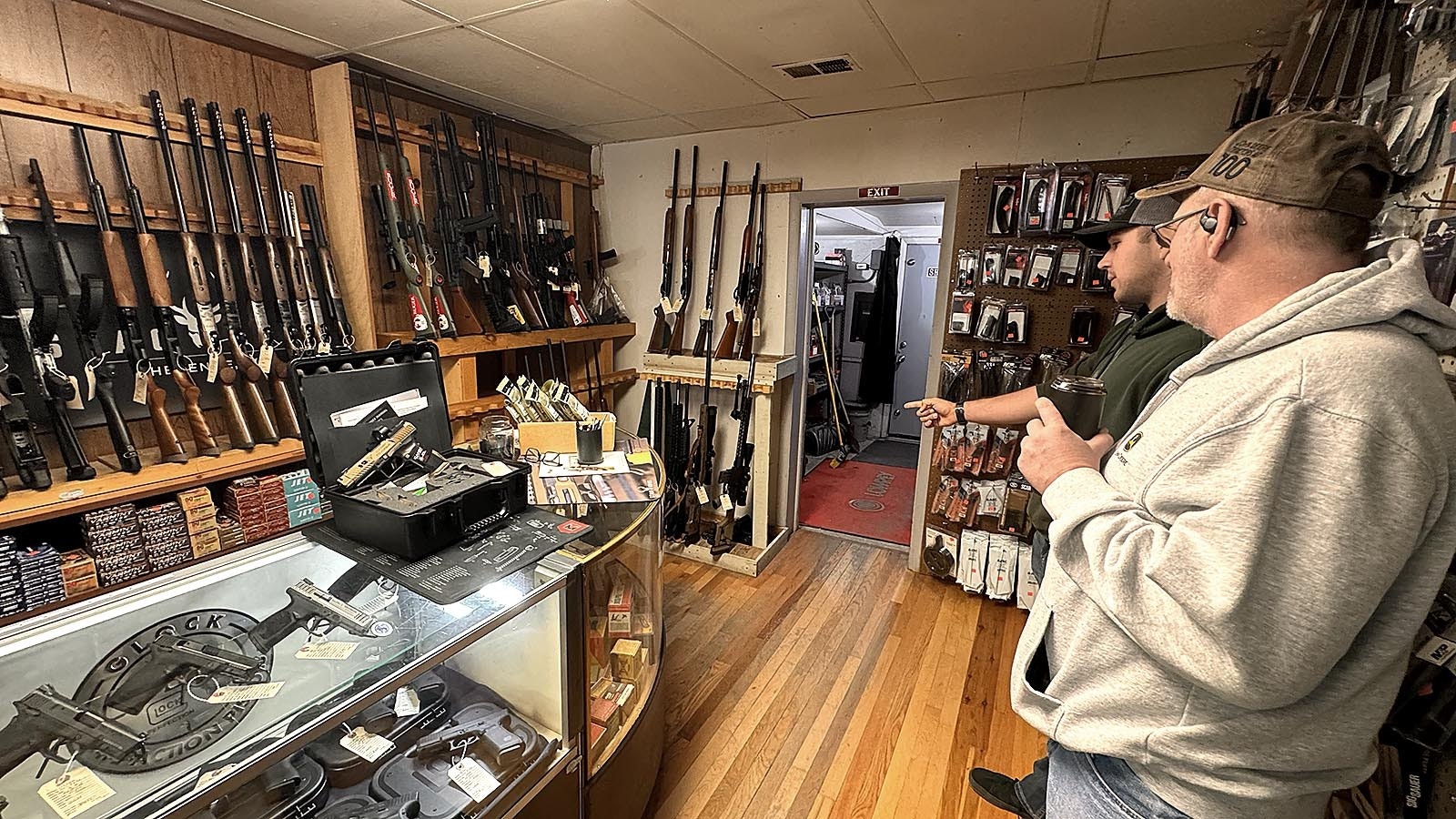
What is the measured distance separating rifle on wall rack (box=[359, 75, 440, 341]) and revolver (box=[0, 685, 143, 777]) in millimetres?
1975

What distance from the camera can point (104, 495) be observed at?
71.7 inches

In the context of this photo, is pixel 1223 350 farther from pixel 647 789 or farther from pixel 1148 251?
pixel 647 789

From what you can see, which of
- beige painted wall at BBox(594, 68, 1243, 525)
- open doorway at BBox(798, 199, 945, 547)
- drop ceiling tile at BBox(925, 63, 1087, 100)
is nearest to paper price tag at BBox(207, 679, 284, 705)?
beige painted wall at BBox(594, 68, 1243, 525)

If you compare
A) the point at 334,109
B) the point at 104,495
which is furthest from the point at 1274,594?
the point at 334,109

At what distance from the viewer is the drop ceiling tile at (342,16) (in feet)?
6.36

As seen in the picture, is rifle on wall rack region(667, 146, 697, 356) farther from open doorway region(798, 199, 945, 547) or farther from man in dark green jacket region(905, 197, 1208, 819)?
man in dark green jacket region(905, 197, 1208, 819)

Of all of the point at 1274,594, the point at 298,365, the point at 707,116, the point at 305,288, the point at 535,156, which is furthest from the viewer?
the point at 535,156

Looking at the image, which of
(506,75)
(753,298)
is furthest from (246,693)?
(753,298)

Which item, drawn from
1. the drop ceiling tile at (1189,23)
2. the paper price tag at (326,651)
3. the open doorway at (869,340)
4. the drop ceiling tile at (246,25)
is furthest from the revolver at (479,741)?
the open doorway at (869,340)

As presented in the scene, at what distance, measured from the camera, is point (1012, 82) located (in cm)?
257

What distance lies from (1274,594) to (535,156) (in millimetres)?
3677

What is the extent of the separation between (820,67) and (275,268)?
228 centimetres

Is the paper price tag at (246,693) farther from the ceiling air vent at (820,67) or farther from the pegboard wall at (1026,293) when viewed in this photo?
the pegboard wall at (1026,293)

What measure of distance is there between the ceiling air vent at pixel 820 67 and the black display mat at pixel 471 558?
2033 mm
